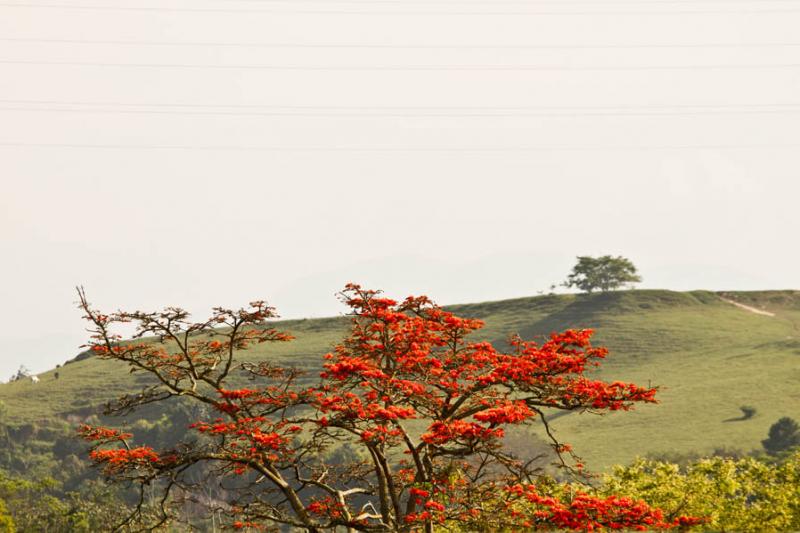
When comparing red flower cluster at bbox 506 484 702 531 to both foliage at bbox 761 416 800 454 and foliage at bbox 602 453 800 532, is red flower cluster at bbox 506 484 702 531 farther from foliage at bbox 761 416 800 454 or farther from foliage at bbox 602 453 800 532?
foliage at bbox 761 416 800 454

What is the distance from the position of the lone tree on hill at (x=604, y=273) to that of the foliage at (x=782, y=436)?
70.1 metres

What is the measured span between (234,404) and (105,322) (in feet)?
13.0

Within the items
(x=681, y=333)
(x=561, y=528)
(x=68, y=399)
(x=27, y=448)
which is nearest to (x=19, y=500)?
(x=27, y=448)

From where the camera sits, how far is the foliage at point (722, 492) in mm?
30078

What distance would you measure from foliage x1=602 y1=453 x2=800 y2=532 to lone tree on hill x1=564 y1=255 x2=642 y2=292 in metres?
120

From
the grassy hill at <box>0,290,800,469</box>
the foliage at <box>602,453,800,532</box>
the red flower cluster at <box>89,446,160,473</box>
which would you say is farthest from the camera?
the grassy hill at <box>0,290,800,469</box>

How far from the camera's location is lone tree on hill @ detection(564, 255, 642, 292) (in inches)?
6024

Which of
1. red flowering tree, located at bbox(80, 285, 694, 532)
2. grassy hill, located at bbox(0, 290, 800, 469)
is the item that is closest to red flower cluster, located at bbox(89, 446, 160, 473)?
red flowering tree, located at bbox(80, 285, 694, 532)

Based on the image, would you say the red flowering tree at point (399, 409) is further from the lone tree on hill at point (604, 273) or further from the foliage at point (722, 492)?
the lone tree on hill at point (604, 273)

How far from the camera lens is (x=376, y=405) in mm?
22438

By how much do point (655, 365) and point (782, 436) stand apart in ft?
114

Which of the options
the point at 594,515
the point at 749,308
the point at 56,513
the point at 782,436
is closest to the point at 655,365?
the point at 749,308

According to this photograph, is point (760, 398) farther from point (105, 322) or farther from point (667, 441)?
point (105, 322)

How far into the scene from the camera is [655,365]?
11625 centimetres
